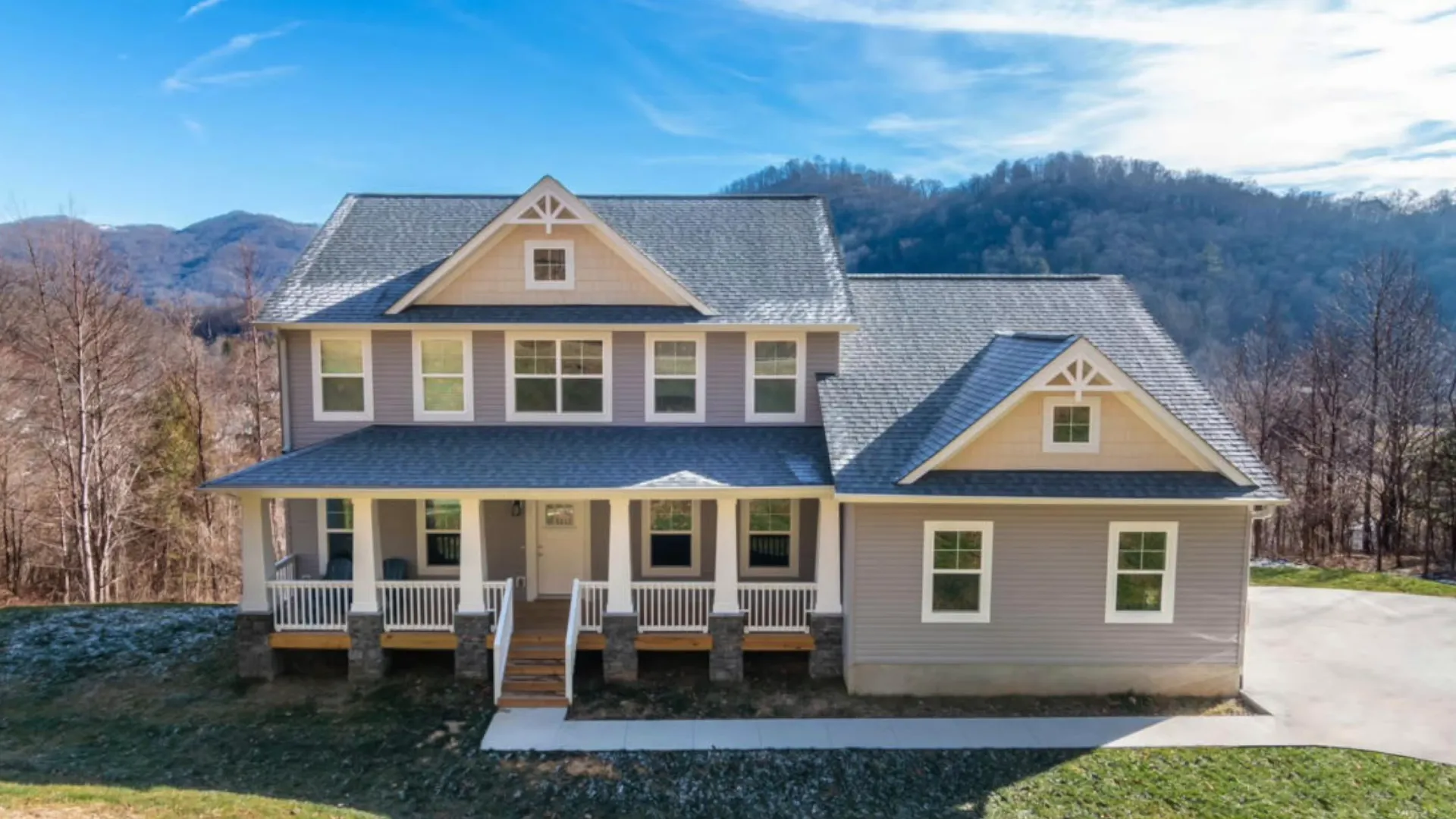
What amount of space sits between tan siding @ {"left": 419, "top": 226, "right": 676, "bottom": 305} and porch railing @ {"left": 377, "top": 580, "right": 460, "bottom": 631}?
4.97m

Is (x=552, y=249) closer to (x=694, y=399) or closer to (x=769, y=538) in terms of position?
(x=694, y=399)

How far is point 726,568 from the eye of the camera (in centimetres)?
1216

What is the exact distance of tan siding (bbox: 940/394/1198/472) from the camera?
11539mm

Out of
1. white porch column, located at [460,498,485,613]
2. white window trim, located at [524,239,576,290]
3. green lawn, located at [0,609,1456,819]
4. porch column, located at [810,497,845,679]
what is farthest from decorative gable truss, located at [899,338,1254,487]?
white window trim, located at [524,239,576,290]

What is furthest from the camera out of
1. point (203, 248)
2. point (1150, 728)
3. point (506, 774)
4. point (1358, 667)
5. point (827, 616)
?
point (203, 248)

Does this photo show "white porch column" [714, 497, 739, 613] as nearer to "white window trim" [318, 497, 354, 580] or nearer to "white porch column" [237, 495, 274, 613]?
"white window trim" [318, 497, 354, 580]

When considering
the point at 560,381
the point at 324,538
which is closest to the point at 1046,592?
the point at 560,381

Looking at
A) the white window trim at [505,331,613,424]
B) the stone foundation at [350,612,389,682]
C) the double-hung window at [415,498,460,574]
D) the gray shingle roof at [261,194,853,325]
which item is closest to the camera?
the stone foundation at [350,612,389,682]

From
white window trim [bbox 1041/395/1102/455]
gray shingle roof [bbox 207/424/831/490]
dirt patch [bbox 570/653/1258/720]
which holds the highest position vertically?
white window trim [bbox 1041/395/1102/455]

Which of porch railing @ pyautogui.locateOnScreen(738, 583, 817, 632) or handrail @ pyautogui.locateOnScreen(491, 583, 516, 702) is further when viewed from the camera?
porch railing @ pyautogui.locateOnScreen(738, 583, 817, 632)

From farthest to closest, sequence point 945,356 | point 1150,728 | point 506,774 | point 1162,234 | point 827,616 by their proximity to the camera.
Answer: point 1162,234 → point 945,356 → point 827,616 → point 1150,728 → point 506,774

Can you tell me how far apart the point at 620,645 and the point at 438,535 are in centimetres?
417

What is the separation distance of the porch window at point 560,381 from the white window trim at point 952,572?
19.8 ft

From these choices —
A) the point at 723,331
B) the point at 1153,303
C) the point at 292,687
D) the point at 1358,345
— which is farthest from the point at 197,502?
the point at 1153,303
